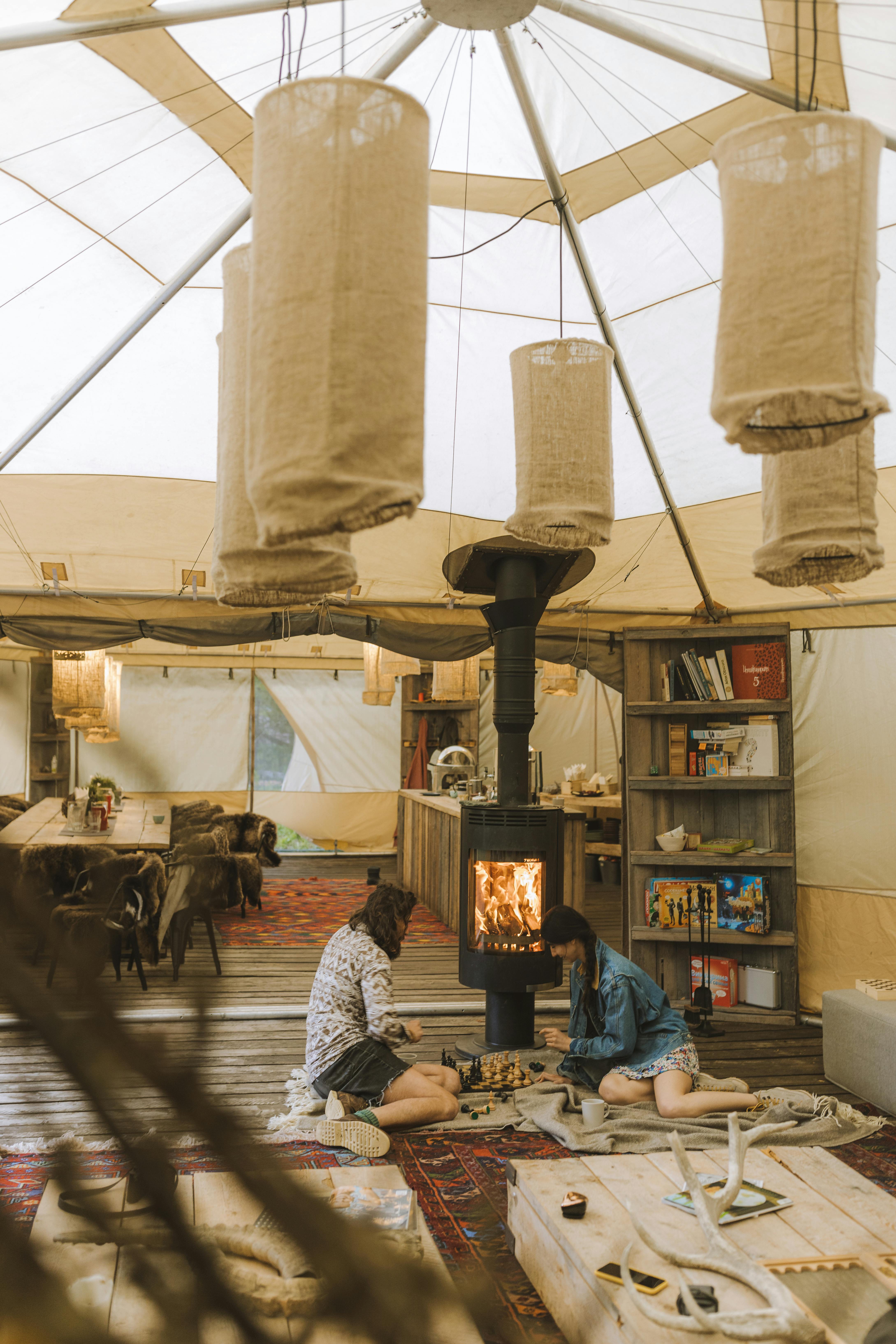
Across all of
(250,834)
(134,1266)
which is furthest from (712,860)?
(134,1266)

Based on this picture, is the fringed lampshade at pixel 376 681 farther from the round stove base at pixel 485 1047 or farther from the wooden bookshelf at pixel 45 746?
the wooden bookshelf at pixel 45 746

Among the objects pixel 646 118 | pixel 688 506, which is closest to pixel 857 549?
pixel 646 118

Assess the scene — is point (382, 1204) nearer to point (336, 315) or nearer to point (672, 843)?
point (336, 315)

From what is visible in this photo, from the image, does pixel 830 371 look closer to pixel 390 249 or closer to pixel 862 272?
pixel 862 272

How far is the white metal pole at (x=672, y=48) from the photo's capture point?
121 inches

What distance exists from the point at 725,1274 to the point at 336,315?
243cm

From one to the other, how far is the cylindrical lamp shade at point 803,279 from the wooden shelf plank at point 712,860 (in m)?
5.04

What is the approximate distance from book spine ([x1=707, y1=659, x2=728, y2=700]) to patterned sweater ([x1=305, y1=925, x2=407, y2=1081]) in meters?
2.98

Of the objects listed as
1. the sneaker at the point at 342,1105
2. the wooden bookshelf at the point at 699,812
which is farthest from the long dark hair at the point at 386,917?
the wooden bookshelf at the point at 699,812

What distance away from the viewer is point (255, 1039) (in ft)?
18.8

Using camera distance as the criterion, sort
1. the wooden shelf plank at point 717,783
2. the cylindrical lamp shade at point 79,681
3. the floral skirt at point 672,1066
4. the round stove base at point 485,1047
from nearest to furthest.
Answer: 1. the floral skirt at point 672,1066
2. the round stove base at point 485,1047
3. the wooden shelf plank at point 717,783
4. the cylindrical lamp shade at point 79,681

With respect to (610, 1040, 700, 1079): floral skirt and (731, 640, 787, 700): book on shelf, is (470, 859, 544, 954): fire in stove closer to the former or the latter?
(610, 1040, 700, 1079): floral skirt

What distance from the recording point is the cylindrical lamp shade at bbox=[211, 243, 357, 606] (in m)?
1.87

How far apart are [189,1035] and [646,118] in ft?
12.9
